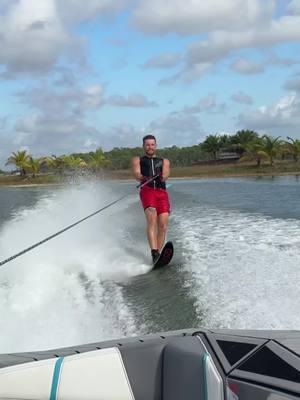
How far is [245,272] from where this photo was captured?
5.71 meters

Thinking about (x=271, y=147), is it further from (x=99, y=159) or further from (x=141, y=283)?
(x=141, y=283)

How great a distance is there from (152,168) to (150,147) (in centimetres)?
27

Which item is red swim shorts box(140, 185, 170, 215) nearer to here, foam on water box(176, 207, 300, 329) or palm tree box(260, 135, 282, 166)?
foam on water box(176, 207, 300, 329)

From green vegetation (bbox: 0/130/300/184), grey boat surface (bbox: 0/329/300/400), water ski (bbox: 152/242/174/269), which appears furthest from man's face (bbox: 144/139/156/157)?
green vegetation (bbox: 0/130/300/184)

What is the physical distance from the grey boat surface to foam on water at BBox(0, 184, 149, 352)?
1.52m

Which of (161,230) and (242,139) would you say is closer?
(161,230)

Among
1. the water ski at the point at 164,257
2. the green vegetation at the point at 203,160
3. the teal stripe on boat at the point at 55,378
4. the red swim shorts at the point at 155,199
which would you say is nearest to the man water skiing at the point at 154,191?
the red swim shorts at the point at 155,199

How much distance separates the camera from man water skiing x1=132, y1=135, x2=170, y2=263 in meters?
6.80

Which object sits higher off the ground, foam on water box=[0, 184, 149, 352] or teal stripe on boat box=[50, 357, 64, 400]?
teal stripe on boat box=[50, 357, 64, 400]

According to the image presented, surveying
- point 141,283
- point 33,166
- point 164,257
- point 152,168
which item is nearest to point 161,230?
point 164,257

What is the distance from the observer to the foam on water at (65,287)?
4.28 meters

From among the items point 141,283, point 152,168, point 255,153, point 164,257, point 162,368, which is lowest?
point 141,283

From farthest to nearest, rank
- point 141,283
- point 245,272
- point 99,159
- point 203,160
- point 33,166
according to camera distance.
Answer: point 203,160, point 99,159, point 33,166, point 141,283, point 245,272

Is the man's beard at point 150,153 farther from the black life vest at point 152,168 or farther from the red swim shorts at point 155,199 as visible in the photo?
the red swim shorts at point 155,199
